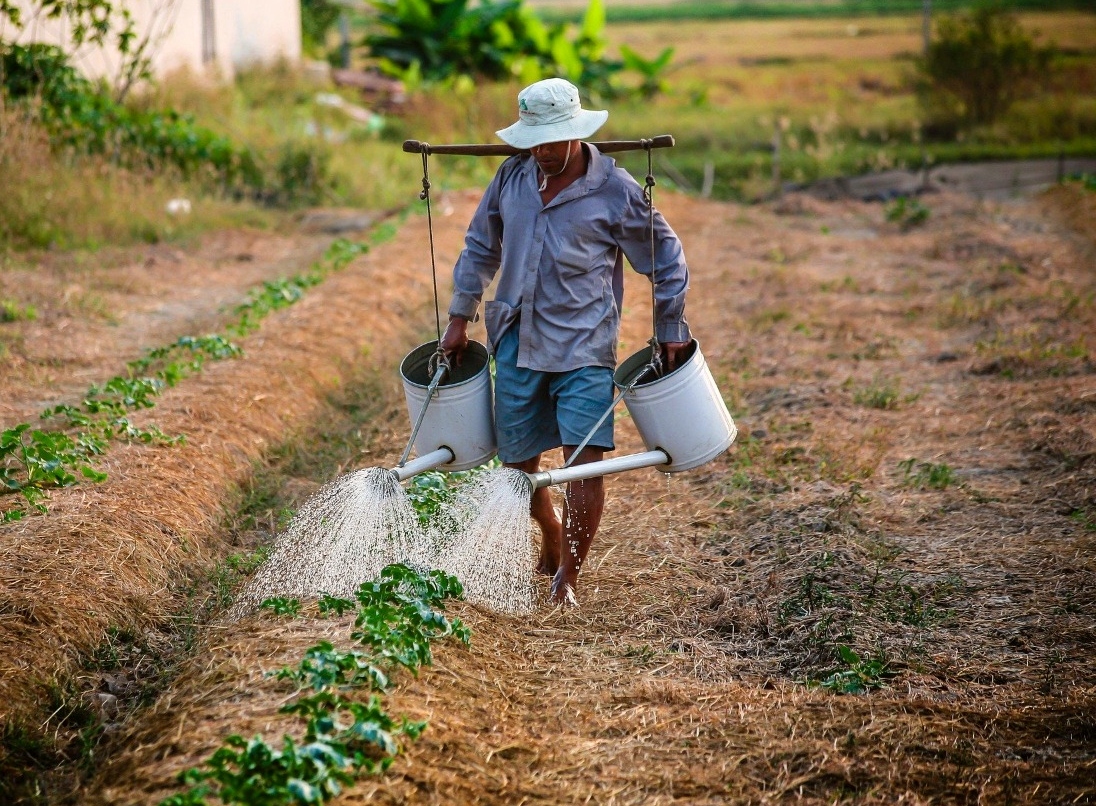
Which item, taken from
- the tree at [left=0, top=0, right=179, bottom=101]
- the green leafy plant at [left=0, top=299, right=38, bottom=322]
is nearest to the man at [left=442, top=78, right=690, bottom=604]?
the green leafy plant at [left=0, top=299, right=38, bottom=322]

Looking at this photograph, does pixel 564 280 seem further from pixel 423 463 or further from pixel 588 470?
pixel 423 463

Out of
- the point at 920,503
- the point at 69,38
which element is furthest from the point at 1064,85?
the point at 920,503

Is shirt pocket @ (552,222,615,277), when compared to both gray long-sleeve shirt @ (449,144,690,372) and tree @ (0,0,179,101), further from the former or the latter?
tree @ (0,0,179,101)

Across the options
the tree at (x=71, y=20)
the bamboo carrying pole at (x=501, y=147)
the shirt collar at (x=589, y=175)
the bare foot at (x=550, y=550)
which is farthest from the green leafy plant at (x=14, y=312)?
the shirt collar at (x=589, y=175)

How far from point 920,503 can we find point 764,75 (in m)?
23.7

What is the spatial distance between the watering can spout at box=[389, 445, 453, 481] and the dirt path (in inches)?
18.0

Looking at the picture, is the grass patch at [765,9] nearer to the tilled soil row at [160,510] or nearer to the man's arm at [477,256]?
the tilled soil row at [160,510]

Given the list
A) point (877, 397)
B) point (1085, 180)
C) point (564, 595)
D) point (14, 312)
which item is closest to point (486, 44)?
point (1085, 180)

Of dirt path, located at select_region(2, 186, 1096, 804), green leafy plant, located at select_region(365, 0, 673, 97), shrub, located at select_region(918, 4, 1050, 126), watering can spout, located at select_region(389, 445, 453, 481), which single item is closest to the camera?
dirt path, located at select_region(2, 186, 1096, 804)

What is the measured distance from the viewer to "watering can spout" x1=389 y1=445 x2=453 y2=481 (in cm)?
369

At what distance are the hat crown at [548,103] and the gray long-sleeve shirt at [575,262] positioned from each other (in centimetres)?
17

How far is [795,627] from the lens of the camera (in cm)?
390

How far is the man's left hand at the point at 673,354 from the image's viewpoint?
3836 mm

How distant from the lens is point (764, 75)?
27094mm
